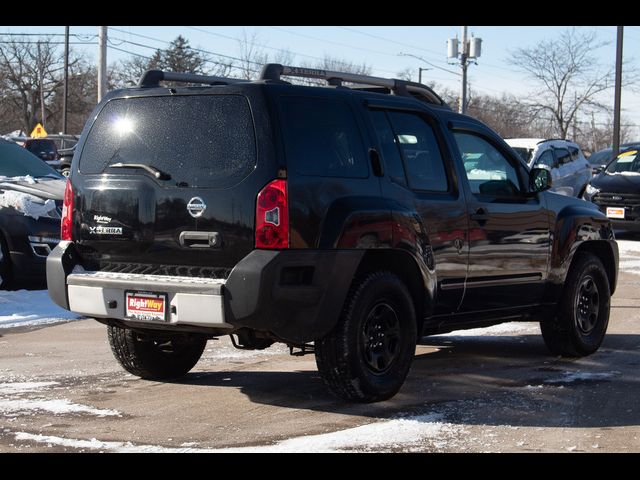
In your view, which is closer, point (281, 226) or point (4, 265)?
point (281, 226)

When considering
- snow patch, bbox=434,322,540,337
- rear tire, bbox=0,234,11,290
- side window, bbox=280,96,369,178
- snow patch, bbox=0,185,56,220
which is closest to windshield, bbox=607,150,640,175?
snow patch, bbox=434,322,540,337

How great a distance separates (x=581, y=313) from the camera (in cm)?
856

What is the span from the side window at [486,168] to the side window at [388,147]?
0.77m

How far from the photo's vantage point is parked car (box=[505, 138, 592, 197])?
2384 cm

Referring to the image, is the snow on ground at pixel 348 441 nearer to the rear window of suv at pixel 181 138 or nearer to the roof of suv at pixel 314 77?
the rear window of suv at pixel 181 138

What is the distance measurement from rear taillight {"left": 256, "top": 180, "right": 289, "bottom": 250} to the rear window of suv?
0.20m

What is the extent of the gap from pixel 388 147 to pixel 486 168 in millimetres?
1232

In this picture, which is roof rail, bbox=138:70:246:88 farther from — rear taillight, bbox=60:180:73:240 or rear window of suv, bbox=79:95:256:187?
rear taillight, bbox=60:180:73:240

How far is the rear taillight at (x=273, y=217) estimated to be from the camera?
598cm

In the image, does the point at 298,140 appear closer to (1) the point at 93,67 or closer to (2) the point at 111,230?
(2) the point at 111,230

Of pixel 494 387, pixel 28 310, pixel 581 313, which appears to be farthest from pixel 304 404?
pixel 28 310

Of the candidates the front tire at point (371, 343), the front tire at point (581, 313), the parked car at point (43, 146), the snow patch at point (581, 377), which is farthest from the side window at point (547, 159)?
the front tire at point (371, 343)

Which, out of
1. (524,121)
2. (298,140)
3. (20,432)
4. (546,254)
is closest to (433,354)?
(546,254)

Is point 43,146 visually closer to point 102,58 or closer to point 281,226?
point 102,58
